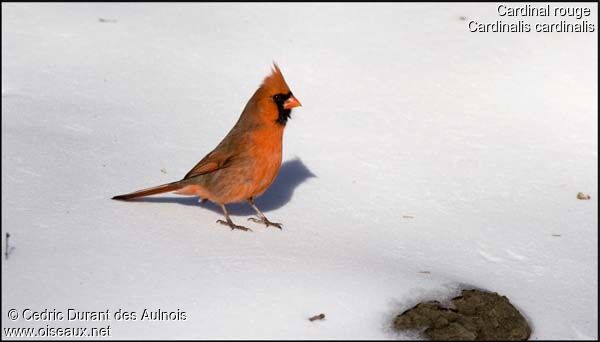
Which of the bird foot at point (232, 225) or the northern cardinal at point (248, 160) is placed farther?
the northern cardinal at point (248, 160)

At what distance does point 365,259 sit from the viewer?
4.16 metres

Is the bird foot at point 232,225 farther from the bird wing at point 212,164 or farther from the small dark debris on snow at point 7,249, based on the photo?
the small dark debris on snow at point 7,249

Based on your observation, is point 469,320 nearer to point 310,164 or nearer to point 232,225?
point 232,225

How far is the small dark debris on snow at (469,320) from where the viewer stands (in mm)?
3486

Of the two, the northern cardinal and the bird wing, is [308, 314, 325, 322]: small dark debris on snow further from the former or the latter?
the bird wing

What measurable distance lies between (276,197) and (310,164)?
43 centimetres

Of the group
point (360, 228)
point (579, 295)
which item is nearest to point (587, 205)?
point (579, 295)

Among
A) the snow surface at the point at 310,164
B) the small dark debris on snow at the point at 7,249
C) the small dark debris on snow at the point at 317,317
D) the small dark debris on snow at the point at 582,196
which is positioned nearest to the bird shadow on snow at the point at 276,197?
the snow surface at the point at 310,164

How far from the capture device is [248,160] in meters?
4.60

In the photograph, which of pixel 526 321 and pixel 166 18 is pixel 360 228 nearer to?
pixel 526 321

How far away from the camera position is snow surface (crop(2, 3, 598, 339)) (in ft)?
12.0

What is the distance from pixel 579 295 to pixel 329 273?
4.12ft

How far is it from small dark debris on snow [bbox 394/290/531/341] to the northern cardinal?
120cm

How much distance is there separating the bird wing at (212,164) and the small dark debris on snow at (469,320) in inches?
60.4
